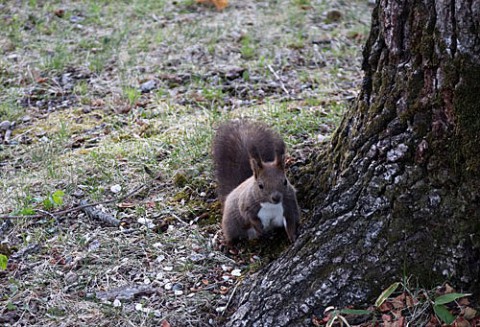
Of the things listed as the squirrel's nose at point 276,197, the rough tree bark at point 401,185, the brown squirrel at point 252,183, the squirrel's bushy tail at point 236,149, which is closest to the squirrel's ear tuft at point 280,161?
the brown squirrel at point 252,183

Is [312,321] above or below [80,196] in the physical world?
above

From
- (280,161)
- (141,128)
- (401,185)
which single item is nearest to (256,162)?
(280,161)

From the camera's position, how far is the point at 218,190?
385 centimetres

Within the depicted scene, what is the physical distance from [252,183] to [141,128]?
1.56m

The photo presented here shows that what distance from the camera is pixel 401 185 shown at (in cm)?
269

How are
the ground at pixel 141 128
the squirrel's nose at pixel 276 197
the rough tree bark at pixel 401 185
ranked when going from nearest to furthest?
the rough tree bark at pixel 401 185 → the ground at pixel 141 128 → the squirrel's nose at pixel 276 197

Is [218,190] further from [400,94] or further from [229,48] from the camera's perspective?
[229,48]

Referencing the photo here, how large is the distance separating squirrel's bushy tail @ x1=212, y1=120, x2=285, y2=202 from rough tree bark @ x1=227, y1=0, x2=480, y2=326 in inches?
34.6

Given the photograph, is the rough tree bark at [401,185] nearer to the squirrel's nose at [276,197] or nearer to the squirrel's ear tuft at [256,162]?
the squirrel's nose at [276,197]

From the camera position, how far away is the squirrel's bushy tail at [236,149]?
3.80m

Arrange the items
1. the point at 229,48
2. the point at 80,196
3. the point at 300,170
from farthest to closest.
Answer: the point at 229,48, the point at 80,196, the point at 300,170

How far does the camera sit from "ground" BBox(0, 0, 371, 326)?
326 centimetres

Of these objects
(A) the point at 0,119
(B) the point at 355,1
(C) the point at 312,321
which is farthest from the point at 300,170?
(B) the point at 355,1

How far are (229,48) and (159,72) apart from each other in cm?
68
